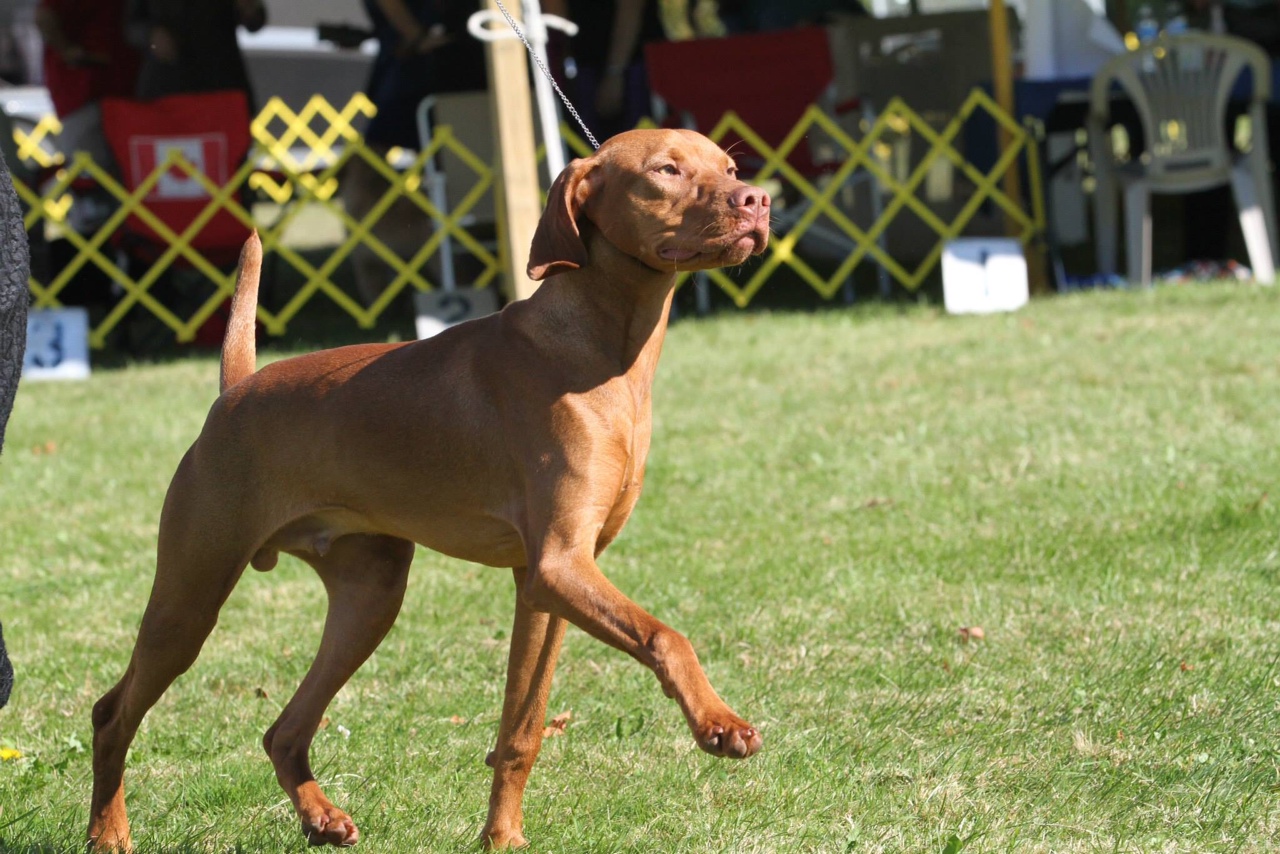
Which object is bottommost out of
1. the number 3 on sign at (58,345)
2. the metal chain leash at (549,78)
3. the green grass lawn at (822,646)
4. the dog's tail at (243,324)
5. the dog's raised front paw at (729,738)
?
the number 3 on sign at (58,345)

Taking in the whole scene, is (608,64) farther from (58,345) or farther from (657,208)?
(657,208)

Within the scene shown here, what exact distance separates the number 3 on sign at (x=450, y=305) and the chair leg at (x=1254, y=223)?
541 centimetres

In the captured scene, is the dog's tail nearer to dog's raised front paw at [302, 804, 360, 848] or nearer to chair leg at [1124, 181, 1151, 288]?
dog's raised front paw at [302, 804, 360, 848]

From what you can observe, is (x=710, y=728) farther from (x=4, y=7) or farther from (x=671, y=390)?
(x=4, y=7)

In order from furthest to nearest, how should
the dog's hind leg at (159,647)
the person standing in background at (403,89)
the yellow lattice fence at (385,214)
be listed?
the person standing in background at (403,89)
the yellow lattice fence at (385,214)
the dog's hind leg at (159,647)

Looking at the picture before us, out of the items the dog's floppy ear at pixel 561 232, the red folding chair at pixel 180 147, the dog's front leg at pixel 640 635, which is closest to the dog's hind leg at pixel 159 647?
the dog's front leg at pixel 640 635

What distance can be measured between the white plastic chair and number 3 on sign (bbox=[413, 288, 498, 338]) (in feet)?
15.3

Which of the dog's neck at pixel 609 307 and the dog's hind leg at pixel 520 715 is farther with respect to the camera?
the dog's hind leg at pixel 520 715

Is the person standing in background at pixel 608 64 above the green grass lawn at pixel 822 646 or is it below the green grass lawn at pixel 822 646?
above

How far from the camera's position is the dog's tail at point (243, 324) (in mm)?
3557

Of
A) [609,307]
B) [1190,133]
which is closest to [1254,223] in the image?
[1190,133]

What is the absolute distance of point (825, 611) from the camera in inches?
193

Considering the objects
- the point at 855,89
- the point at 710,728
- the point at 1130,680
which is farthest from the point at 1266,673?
the point at 855,89

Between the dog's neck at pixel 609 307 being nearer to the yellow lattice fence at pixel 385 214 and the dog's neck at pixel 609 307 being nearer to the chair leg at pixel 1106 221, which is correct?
the yellow lattice fence at pixel 385 214
